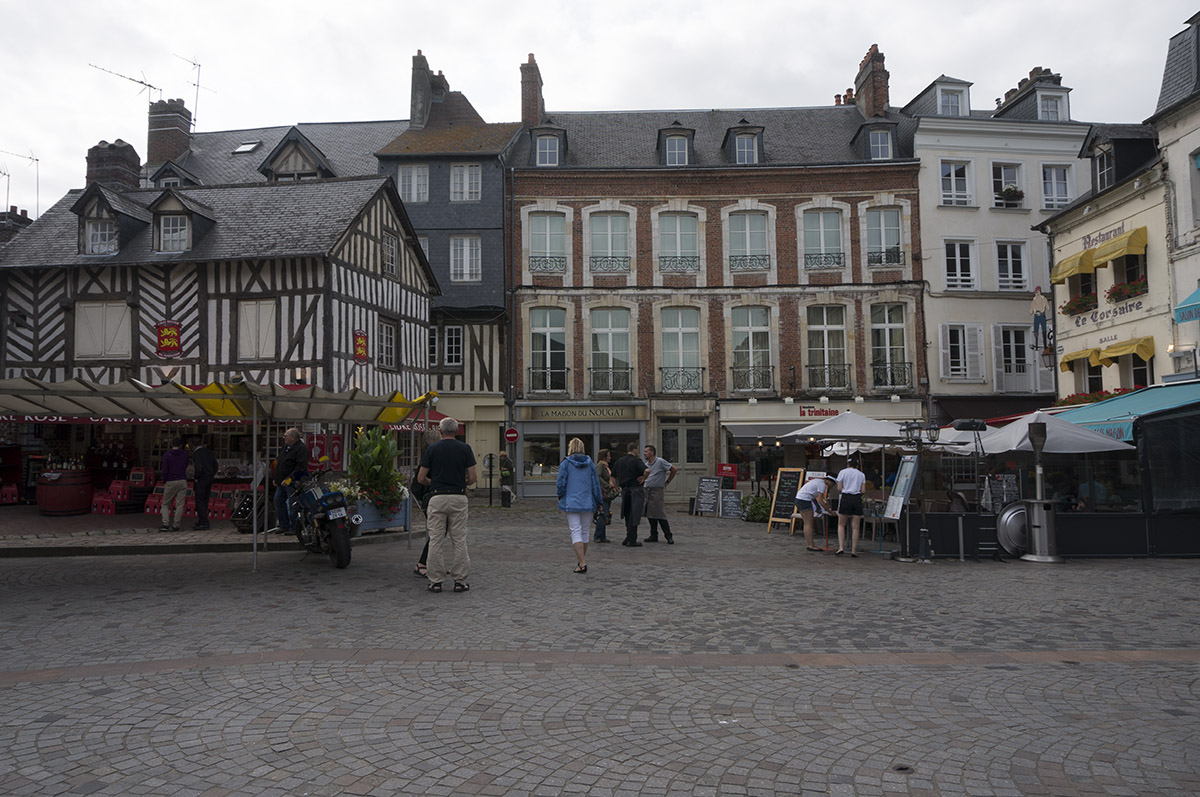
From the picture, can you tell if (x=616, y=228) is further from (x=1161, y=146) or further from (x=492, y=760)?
(x=492, y=760)

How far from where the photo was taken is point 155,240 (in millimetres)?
17062

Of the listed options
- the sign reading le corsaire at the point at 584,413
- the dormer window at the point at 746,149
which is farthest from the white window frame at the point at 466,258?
the dormer window at the point at 746,149

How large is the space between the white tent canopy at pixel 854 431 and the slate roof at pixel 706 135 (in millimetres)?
12702

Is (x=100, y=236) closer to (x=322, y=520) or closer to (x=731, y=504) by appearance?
(x=322, y=520)

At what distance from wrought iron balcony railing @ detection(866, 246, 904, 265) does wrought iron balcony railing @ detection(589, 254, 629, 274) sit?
712cm

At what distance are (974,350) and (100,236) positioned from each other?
2246cm

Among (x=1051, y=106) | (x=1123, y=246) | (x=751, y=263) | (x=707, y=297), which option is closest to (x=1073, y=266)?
(x=1123, y=246)

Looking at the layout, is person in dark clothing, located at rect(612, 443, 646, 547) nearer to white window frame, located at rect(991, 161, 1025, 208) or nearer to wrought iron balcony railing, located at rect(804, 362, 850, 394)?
wrought iron balcony railing, located at rect(804, 362, 850, 394)

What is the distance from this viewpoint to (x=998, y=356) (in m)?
23.0

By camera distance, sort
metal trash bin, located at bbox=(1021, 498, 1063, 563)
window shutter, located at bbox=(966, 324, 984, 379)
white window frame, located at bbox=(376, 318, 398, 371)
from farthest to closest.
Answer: window shutter, located at bbox=(966, 324, 984, 379) → white window frame, located at bbox=(376, 318, 398, 371) → metal trash bin, located at bbox=(1021, 498, 1063, 563)

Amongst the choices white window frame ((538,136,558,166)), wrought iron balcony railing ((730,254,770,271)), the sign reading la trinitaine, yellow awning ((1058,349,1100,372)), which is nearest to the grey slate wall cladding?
white window frame ((538,136,558,166))

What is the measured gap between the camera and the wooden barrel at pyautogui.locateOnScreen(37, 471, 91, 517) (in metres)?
13.8

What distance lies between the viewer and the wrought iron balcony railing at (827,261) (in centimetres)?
2364

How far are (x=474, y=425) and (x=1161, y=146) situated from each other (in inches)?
684
